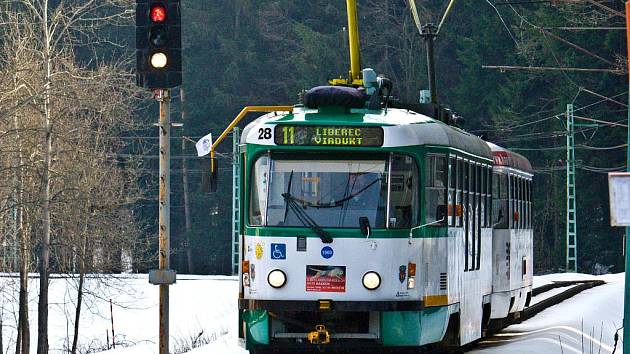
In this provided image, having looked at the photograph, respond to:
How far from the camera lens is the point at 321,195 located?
52.3 ft

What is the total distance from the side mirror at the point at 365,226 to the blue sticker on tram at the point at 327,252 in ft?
1.23

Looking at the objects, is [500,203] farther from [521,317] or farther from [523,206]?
[521,317]

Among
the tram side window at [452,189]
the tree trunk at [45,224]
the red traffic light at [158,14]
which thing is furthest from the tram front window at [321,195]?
the tree trunk at [45,224]

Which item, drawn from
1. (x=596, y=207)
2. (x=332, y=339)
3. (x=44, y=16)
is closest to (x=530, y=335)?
(x=332, y=339)

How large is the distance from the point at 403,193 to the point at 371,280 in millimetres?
1022

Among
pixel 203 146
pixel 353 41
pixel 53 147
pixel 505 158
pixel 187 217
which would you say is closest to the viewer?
pixel 203 146

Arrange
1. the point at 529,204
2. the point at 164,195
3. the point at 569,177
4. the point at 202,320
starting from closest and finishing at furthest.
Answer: the point at 164,195 < the point at 529,204 < the point at 202,320 < the point at 569,177

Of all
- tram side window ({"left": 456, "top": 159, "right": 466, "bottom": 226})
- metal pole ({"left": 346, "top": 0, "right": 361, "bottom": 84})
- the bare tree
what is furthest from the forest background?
tram side window ({"left": 456, "top": 159, "right": 466, "bottom": 226})

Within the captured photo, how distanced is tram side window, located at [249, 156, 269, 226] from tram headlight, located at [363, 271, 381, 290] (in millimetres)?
1217

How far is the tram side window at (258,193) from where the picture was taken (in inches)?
632

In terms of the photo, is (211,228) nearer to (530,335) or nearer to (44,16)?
(44,16)

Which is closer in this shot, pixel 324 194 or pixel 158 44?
pixel 158 44

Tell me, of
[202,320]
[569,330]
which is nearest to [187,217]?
[202,320]

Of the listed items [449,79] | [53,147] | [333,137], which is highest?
[449,79]
